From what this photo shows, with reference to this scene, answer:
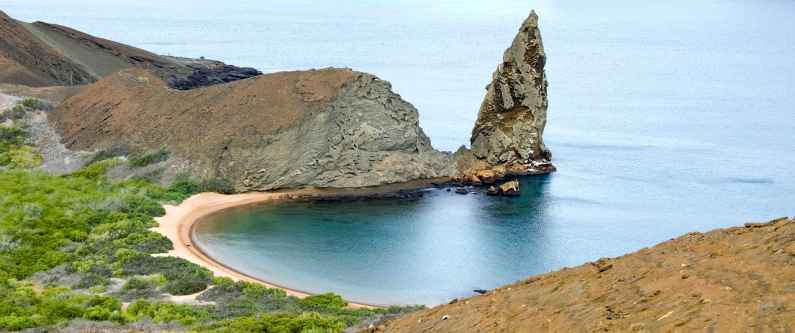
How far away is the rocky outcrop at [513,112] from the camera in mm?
72938

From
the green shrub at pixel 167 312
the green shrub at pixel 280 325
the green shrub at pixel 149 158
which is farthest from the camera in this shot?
the green shrub at pixel 149 158

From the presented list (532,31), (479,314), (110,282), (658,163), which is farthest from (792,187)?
(479,314)

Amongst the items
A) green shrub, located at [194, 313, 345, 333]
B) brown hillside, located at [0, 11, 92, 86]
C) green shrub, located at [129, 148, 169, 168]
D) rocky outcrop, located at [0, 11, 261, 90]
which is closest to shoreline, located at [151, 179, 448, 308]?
green shrub, located at [129, 148, 169, 168]

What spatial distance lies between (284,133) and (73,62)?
47036 millimetres

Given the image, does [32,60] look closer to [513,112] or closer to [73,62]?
[73,62]

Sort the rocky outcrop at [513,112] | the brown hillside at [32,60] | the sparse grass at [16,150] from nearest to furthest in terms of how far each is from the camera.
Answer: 1. the sparse grass at [16,150]
2. the rocky outcrop at [513,112]
3. the brown hillside at [32,60]

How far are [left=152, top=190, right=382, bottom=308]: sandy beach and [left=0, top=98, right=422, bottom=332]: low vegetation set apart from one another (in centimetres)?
91

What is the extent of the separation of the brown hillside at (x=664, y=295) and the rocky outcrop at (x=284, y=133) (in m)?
43.3

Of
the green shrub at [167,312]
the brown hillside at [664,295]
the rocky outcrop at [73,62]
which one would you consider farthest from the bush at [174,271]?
the rocky outcrop at [73,62]

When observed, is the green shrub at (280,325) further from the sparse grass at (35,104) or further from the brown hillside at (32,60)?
the brown hillside at (32,60)

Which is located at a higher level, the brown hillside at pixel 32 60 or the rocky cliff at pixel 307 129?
the brown hillside at pixel 32 60

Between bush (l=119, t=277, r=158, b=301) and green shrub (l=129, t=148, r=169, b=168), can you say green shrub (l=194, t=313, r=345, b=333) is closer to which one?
bush (l=119, t=277, r=158, b=301)

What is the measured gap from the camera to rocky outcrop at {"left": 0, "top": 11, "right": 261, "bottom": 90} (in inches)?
3853

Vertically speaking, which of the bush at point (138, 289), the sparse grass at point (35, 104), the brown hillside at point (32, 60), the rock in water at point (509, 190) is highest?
the brown hillside at point (32, 60)
